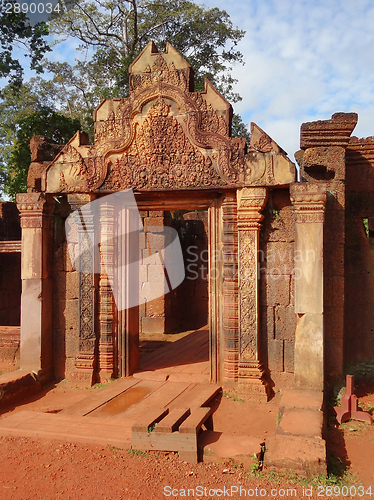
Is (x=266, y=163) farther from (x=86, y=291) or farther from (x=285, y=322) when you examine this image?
(x=86, y=291)

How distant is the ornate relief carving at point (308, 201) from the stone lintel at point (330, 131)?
850 millimetres

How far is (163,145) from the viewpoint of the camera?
5.97 m

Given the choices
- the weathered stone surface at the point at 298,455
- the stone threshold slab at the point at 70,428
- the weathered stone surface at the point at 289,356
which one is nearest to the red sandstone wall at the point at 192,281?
the weathered stone surface at the point at 289,356

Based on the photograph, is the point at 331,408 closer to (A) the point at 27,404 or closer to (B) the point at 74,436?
(B) the point at 74,436

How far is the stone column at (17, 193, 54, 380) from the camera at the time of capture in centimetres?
631

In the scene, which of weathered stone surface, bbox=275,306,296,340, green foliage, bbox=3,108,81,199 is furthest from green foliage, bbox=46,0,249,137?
weathered stone surface, bbox=275,306,296,340

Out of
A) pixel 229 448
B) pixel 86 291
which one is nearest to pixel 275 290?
pixel 229 448

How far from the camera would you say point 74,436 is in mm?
4297

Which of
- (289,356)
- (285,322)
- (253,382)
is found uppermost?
(285,322)

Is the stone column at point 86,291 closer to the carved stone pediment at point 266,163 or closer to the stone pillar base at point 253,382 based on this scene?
the stone pillar base at point 253,382

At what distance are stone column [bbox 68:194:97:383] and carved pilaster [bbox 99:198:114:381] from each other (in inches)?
4.6

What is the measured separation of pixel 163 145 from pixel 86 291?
241 cm

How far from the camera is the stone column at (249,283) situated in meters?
5.65

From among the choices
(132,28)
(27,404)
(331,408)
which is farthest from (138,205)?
(132,28)
